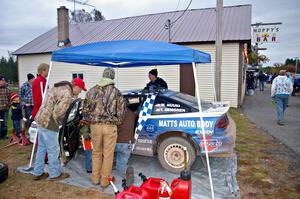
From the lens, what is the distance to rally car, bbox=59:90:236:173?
4.02 m

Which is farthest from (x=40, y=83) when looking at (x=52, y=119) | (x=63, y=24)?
(x=63, y=24)

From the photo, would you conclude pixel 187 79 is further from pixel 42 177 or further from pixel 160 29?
pixel 42 177

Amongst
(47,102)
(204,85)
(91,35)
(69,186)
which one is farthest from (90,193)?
(91,35)

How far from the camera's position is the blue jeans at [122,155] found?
4012 millimetres

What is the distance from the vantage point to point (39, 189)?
374 centimetres

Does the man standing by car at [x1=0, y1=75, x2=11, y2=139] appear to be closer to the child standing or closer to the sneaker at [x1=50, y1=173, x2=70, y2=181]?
the child standing

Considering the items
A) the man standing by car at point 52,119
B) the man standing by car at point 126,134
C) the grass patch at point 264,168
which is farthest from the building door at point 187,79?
the man standing by car at point 52,119

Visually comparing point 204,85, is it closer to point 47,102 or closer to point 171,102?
point 171,102

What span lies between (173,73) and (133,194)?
12329 mm

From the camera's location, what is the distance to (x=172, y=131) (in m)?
4.25

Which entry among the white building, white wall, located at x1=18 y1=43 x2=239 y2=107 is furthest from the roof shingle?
white wall, located at x1=18 y1=43 x2=239 y2=107

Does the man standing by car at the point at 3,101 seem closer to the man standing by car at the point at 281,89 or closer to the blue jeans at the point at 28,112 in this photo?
the blue jeans at the point at 28,112

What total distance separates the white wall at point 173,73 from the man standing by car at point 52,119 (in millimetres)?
7761

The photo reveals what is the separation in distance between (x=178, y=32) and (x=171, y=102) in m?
10.9
